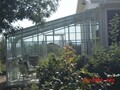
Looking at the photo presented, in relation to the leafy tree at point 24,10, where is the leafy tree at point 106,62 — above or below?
below

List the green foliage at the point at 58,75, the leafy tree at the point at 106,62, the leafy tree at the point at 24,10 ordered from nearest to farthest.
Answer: the green foliage at the point at 58,75, the leafy tree at the point at 106,62, the leafy tree at the point at 24,10

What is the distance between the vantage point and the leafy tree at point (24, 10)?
1270 centimetres

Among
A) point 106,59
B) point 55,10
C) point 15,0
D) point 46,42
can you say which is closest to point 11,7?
point 15,0

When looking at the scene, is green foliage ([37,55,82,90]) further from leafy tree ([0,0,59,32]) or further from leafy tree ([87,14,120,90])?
leafy tree ([0,0,59,32])

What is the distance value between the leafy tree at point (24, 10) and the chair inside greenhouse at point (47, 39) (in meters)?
2.48

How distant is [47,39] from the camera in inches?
696

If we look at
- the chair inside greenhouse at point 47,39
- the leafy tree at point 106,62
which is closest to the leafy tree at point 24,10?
the chair inside greenhouse at point 47,39

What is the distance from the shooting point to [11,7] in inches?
505

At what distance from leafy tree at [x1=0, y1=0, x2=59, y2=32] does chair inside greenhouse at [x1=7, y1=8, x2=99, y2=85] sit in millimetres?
2477

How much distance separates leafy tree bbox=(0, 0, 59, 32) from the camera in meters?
12.7

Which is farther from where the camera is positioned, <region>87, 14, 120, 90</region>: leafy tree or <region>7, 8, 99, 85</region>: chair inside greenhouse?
<region>7, 8, 99, 85</region>: chair inside greenhouse

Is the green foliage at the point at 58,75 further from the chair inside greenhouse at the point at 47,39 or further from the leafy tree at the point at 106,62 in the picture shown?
the chair inside greenhouse at the point at 47,39

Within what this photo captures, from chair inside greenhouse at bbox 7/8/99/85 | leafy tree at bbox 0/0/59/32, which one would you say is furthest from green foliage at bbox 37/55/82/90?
chair inside greenhouse at bbox 7/8/99/85

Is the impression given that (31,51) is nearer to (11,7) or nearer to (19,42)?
(19,42)
